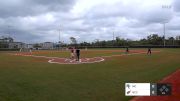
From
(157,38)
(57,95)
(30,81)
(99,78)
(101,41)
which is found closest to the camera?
(57,95)

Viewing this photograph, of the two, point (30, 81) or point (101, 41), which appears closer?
point (30, 81)

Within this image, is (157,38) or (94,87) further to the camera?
(157,38)

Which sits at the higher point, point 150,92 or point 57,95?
point 150,92

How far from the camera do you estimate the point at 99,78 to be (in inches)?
725

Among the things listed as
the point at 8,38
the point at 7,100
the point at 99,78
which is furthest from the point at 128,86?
the point at 8,38

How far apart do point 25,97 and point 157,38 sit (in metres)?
129

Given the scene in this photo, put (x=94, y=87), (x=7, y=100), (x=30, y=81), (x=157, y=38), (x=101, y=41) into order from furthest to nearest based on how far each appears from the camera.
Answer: (x=101, y=41) < (x=157, y=38) < (x=30, y=81) < (x=94, y=87) < (x=7, y=100)

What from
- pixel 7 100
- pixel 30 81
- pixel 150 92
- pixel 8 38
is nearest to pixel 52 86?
pixel 30 81

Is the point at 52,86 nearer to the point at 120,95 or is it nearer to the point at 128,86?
the point at 120,95

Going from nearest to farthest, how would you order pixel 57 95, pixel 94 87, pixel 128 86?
pixel 128 86
pixel 57 95
pixel 94 87

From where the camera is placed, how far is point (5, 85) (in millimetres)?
15516

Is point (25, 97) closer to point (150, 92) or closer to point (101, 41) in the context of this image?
point (150, 92)

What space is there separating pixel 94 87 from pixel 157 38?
12542cm

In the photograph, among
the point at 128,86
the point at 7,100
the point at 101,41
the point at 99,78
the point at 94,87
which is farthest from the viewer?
the point at 101,41
